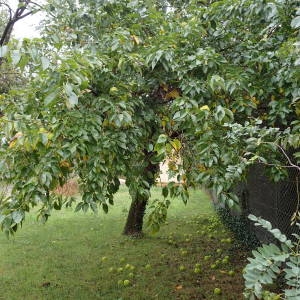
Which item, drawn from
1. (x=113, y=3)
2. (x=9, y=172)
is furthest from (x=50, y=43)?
(x=9, y=172)

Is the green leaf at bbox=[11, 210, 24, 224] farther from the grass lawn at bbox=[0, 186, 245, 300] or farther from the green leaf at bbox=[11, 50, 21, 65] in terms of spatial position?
the grass lawn at bbox=[0, 186, 245, 300]

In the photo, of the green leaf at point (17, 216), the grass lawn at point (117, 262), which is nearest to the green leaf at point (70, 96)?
the green leaf at point (17, 216)

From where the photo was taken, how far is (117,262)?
5867mm

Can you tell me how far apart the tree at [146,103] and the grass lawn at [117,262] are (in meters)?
2.00

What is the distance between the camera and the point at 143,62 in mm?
2918

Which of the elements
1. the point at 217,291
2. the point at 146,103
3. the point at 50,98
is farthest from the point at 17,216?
the point at 217,291

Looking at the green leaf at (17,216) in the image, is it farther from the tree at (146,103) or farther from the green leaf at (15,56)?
the green leaf at (15,56)

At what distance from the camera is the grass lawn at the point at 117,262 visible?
474cm

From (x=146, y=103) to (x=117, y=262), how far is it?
345 centimetres

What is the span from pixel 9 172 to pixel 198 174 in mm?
1201

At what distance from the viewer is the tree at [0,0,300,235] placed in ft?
7.31

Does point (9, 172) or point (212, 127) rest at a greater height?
point (212, 127)

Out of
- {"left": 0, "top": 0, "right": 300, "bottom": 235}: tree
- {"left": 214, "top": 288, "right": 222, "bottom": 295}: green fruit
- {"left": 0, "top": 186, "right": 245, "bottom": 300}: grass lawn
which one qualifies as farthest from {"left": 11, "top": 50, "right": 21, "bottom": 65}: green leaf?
{"left": 214, "top": 288, "right": 222, "bottom": 295}: green fruit

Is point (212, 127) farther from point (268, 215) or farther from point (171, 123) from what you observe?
point (268, 215)
